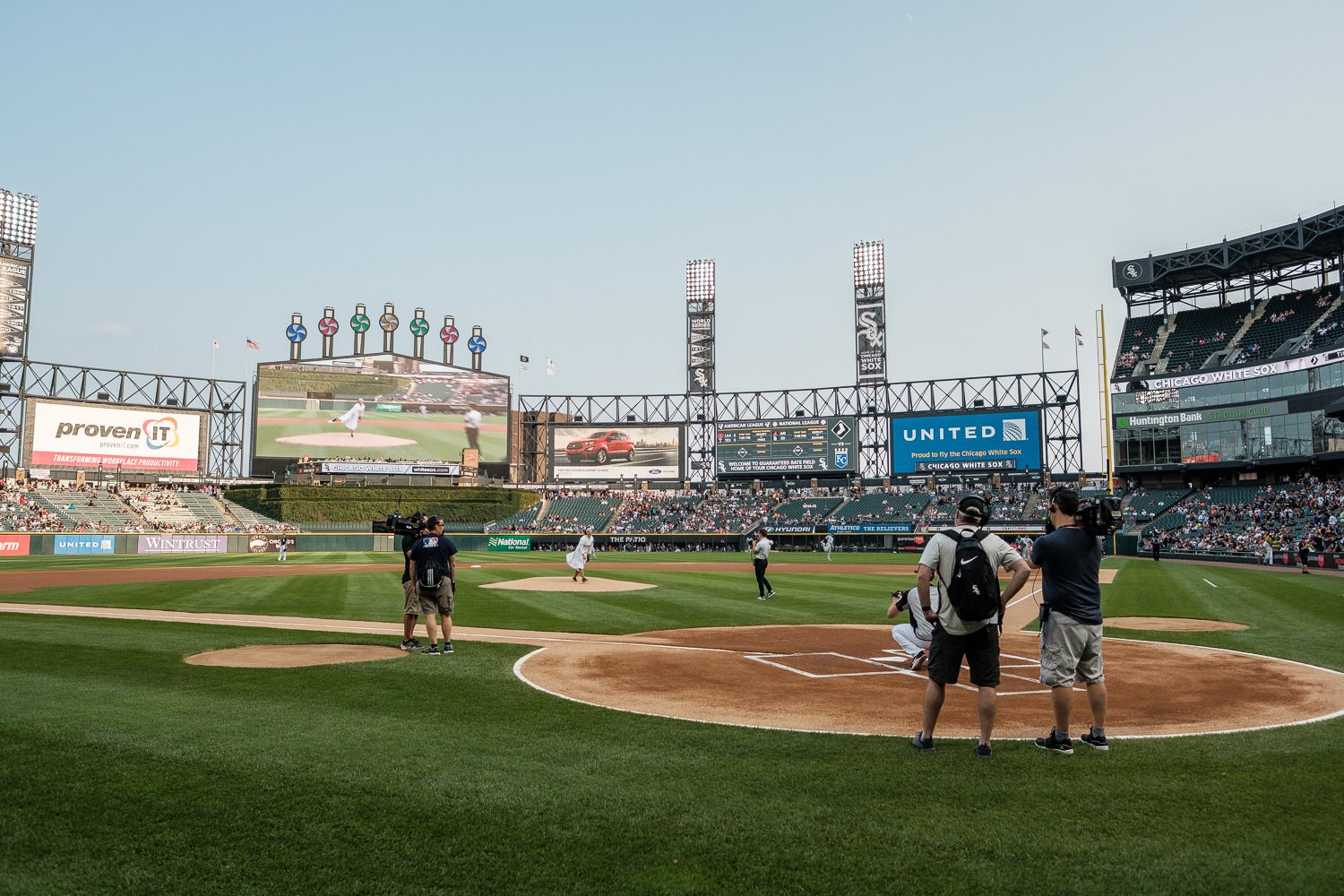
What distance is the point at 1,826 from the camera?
14.6ft

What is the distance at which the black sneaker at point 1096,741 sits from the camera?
243 inches

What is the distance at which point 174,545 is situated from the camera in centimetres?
5091

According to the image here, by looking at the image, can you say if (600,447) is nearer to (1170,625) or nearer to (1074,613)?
(1170,625)

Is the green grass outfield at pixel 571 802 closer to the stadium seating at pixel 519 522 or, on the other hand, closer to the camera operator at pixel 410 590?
the camera operator at pixel 410 590

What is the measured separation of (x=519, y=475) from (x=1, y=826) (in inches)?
3421

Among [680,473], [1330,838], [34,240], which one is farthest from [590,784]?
Result: [34,240]

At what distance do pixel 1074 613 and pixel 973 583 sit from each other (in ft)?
3.10

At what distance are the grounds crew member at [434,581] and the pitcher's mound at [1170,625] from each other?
11352 mm

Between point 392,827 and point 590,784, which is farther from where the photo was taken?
point 590,784

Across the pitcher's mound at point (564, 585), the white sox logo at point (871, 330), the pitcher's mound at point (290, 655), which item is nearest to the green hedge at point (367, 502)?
the white sox logo at point (871, 330)

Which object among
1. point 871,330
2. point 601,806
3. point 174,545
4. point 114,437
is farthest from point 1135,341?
point 114,437

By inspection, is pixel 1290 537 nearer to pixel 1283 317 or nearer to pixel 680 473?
pixel 1283 317

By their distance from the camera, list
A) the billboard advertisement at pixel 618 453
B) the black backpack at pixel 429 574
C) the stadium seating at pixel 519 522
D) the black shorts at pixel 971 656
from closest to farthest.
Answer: the black shorts at pixel 971 656 → the black backpack at pixel 429 574 → the stadium seating at pixel 519 522 → the billboard advertisement at pixel 618 453

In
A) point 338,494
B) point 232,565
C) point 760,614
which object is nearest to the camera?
point 760,614
